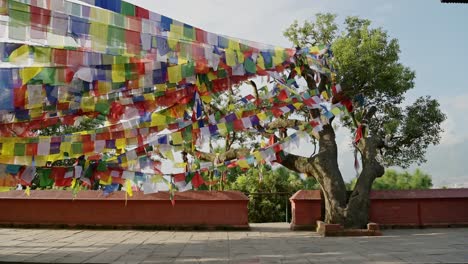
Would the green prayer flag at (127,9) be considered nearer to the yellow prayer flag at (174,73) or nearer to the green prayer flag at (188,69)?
the yellow prayer flag at (174,73)

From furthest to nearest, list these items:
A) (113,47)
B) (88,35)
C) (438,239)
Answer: (438,239)
(113,47)
(88,35)

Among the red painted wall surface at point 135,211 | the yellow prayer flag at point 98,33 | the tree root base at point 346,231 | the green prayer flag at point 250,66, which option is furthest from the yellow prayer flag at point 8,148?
the tree root base at point 346,231

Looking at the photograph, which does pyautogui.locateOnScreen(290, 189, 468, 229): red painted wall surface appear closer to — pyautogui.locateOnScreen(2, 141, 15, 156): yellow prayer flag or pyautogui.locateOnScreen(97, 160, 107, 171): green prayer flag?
pyautogui.locateOnScreen(97, 160, 107, 171): green prayer flag

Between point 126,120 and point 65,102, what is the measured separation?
156 centimetres

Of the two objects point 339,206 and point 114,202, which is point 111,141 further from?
point 339,206

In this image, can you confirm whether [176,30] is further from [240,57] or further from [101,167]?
[101,167]

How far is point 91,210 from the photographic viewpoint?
14.6 m

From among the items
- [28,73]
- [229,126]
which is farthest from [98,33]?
[229,126]

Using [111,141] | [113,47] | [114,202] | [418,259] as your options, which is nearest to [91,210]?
[114,202]

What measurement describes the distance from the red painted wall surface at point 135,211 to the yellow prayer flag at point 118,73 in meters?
8.20

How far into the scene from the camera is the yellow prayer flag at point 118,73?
6925 mm

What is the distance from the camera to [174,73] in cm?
741

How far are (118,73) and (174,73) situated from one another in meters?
A: 0.91

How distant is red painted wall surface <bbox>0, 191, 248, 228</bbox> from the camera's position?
47.9 ft
